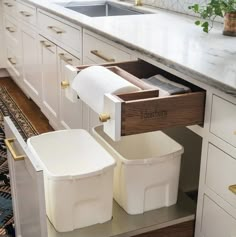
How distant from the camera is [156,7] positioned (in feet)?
9.10

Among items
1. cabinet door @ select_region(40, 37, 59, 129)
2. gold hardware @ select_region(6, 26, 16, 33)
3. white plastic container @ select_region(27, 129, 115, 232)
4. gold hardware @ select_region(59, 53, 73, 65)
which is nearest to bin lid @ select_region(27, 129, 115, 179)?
white plastic container @ select_region(27, 129, 115, 232)

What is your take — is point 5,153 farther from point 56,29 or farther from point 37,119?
point 56,29

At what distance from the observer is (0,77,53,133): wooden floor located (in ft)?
10.2

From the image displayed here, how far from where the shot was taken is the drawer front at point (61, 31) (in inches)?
89.5

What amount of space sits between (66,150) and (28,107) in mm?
1856

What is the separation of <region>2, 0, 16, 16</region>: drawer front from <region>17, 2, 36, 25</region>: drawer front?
152 millimetres

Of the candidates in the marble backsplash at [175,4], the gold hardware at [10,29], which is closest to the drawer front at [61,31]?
the marble backsplash at [175,4]

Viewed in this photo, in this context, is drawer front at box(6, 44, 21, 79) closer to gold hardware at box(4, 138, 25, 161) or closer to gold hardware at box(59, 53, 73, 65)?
gold hardware at box(59, 53, 73, 65)

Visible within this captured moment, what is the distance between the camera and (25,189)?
144cm

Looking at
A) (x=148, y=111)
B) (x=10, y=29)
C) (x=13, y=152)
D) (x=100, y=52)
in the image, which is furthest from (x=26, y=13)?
(x=148, y=111)

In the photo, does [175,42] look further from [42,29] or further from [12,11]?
[12,11]

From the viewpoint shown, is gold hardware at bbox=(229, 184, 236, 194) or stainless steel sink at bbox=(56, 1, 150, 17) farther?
stainless steel sink at bbox=(56, 1, 150, 17)

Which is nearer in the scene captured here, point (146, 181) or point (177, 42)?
point (146, 181)

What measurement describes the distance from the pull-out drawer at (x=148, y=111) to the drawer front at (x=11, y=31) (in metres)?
2.49
